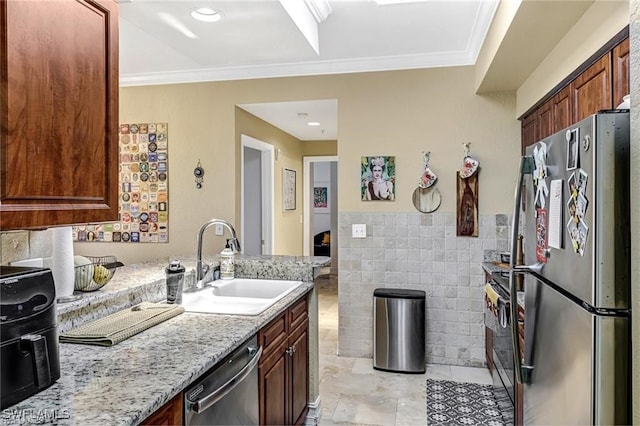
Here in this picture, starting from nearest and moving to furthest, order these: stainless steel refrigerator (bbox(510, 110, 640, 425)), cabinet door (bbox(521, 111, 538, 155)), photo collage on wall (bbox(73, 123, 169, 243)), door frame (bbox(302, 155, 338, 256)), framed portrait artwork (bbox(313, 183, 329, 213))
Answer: stainless steel refrigerator (bbox(510, 110, 640, 425)) < cabinet door (bbox(521, 111, 538, 155)) < photo collage on wall (bbox(73, 123, 169, 243)) < door frame (bbox(302, 155, 338, 256)) < framed portrait artwork (bbox(313, 183, 329, 213))

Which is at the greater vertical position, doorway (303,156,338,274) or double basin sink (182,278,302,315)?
doorway (303,156,338,274)

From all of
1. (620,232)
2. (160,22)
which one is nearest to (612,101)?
(620,232)

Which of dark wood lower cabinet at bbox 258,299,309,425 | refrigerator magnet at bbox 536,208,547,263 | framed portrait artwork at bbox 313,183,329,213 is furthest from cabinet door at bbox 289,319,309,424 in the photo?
framed portrait artwork at bbox 313,183,329,213

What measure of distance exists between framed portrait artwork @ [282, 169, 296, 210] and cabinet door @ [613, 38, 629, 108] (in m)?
3.99

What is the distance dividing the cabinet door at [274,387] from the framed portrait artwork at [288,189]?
11.3ft

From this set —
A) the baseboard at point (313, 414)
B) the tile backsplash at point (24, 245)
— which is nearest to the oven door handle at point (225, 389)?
the tile backsplash at point (24, 245)

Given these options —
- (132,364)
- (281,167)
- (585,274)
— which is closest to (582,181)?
(585,274)

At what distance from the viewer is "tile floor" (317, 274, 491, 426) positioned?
108 inches

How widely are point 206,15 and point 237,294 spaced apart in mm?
1731

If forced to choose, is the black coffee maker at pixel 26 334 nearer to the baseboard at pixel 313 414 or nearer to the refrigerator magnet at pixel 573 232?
the refrigerator magnet at pixel 573 232

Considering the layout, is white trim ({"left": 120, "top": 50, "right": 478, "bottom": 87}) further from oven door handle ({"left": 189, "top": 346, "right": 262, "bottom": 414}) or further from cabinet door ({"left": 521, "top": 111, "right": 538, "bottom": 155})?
oven door handle ({"left": 189, "top": 346, "right": 262, "bottom": 414})

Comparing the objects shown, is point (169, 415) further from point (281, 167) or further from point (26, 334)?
point (281, 167)

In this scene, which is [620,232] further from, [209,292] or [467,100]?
[467,100]

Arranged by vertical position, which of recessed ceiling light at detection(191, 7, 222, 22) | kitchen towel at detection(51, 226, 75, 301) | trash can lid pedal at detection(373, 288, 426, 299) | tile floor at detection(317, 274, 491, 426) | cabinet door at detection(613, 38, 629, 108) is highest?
recessed ceiling light at detection(191, 7, 222, 22)
